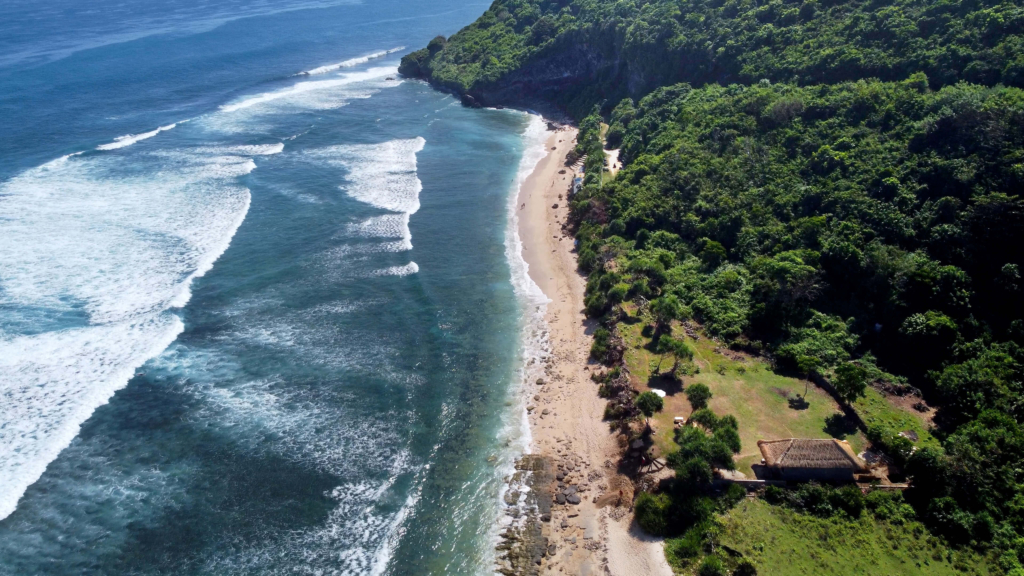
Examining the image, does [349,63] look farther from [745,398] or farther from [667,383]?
[745,398]

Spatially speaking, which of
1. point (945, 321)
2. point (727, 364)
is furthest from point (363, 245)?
point (945, 321)

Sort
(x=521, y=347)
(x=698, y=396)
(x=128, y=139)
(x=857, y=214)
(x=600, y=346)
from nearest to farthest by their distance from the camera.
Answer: (x=698, y=396), (x=600, y=346), (x=521, y=347), (x=857, y=214), (x=128, y=139)

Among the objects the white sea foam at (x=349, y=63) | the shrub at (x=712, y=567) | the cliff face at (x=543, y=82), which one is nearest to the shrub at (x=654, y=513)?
the shrub at (x=712, y=567)

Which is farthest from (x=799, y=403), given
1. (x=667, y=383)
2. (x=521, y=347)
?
(x=521, y=347)

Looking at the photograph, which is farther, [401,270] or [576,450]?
[401,270]

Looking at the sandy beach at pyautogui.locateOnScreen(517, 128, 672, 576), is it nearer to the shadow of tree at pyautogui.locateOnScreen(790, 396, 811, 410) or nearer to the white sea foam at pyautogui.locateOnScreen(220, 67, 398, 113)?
the shadow of tree at pyautogui.locateOnScreen(790, 396, 811, 410)

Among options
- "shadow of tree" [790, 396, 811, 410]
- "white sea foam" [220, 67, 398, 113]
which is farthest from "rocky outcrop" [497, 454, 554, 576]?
"white sea foam" [220, 67, 398, 113]

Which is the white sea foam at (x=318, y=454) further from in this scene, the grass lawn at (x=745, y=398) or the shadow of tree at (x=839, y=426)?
the shadow of tree at (x=839, y=426)
